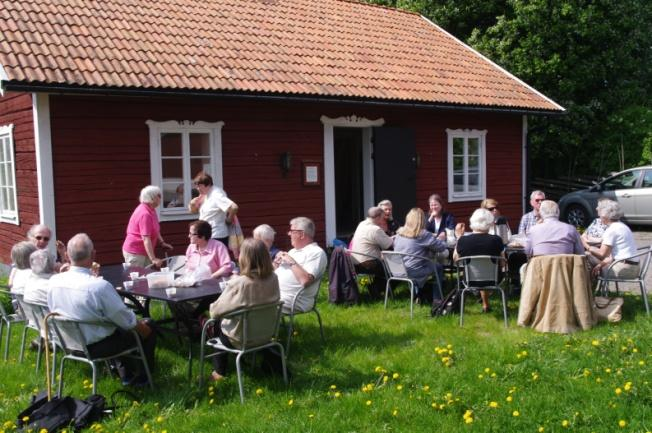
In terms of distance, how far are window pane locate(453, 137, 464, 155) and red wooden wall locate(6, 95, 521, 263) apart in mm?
321

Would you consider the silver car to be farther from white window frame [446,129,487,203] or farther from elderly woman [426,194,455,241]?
elderly woman [426,194,455,241]

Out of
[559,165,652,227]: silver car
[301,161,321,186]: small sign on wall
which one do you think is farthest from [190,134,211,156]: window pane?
[559,165,652,227]: silver car

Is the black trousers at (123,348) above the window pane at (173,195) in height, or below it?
below

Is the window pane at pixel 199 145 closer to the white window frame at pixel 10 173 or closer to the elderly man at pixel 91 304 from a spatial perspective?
the white window frame at pixel 10 173

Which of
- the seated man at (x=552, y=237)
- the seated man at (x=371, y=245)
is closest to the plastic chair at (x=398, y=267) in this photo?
the seated man at (x=371, y=245)

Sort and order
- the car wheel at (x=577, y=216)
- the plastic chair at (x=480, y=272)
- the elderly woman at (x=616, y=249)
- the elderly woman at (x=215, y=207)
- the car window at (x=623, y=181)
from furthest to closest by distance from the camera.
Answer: the car wheel at (x=577, y=216)
the car window at (x=623, y=181)
the elderly woman at (x=215, y=207)
the elderly woman at (x=616, y=249)
the plastic chair at (x=480, y=272)

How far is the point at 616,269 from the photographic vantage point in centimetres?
678

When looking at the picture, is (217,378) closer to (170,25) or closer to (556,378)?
(556,378)

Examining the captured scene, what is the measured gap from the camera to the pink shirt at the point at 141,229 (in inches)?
275

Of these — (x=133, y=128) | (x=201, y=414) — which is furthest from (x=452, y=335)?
(x=133, y=128)

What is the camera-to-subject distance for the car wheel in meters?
16.1

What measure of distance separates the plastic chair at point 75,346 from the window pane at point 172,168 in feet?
16.5

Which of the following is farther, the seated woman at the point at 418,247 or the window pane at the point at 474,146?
the window pane at the point at 474,146

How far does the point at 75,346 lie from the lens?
464 cm
